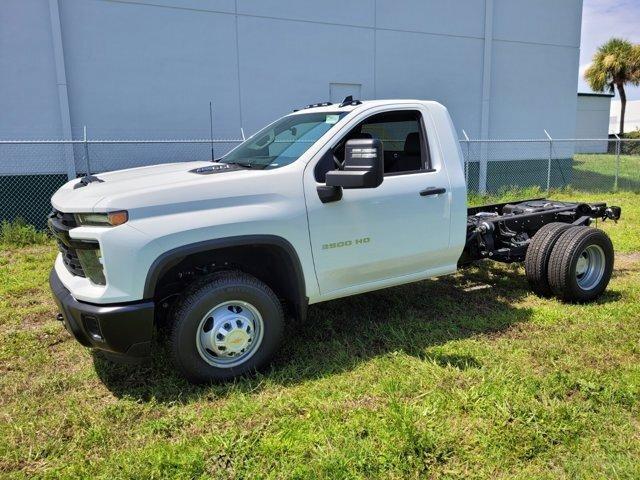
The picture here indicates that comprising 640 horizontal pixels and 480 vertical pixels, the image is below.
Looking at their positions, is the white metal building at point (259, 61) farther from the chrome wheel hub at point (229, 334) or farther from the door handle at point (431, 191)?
the chrome wheel hub at point (229, 334)

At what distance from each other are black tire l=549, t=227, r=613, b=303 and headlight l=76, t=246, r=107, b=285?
13.9ft

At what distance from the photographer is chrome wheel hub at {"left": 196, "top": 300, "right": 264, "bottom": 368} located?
3.66m

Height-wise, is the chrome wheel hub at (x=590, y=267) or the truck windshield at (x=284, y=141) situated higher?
the truck windshield at (x=284, y=141)

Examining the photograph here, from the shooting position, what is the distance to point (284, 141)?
14.6 feet

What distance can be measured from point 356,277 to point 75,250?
→ 209cm

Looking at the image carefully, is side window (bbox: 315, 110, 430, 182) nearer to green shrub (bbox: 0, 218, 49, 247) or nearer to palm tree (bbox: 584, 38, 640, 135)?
green shrub (bbox: 0, 218, 49, 247)

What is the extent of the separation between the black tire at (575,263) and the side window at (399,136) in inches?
71.4

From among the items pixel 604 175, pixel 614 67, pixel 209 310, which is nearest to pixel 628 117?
pixel 614 67

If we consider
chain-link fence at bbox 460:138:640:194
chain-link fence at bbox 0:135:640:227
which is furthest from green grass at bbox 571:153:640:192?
chain-link fence at bbox 0:135:640:227

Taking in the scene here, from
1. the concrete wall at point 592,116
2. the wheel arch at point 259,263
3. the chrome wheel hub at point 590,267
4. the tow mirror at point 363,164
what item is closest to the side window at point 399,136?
the tow mirror at point 363,164

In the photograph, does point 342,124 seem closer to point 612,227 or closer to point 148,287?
point 148,287

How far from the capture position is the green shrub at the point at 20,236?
29.3 feet

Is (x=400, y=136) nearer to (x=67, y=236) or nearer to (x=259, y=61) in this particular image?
(x=67, y=236)

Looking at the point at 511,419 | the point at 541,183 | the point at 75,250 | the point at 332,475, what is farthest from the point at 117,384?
the point at 541,183
